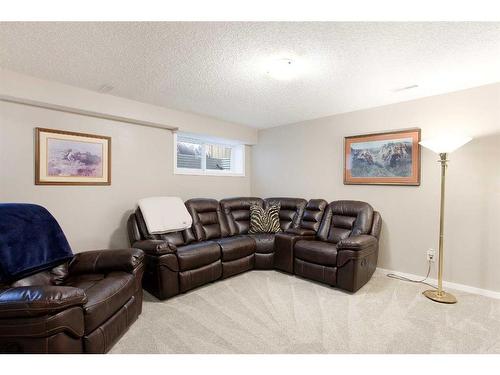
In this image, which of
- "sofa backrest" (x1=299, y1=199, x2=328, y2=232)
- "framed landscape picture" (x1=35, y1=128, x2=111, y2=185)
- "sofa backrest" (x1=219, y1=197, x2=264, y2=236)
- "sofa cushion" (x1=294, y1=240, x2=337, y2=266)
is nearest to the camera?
"framed landscape picture" (x1=35, y1=128, x2=111, y2=185)

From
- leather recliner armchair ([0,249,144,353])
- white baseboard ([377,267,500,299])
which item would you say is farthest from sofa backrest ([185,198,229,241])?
white baseboard ([377,267,500,299])

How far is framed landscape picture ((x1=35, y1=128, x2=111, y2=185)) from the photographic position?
2.61 metres

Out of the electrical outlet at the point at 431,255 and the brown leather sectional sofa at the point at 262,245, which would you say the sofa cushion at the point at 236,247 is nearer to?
the brown leather sectional sofa at the point at 262,245

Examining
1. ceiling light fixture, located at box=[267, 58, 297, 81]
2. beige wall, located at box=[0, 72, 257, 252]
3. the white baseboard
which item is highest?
ceiling light fixture, located at box=[267, 58, 297, 81]

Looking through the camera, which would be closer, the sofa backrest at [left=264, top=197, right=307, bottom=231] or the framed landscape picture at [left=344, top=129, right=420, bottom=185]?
the framed landscape picture at [left=344, top=129, right=420, bottom=185]

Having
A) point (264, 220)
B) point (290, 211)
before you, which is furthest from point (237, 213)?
point (290, 211)

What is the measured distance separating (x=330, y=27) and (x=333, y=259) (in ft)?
7.71

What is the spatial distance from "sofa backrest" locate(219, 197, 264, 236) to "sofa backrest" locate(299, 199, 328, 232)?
804 millimetres

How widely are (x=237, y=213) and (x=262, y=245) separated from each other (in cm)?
79

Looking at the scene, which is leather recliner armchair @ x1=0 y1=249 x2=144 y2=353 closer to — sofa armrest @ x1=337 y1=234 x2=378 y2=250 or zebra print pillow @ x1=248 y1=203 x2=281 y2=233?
zebra print pillow @ x1=248 y1=203 x2=281 y2=233

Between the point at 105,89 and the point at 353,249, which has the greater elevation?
the point at 105,89

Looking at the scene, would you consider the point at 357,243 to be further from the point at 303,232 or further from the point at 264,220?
the point at 264,220

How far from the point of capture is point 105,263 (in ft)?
6.98
